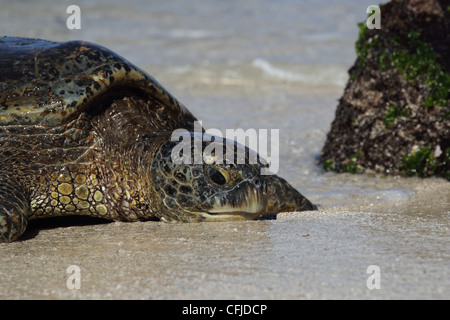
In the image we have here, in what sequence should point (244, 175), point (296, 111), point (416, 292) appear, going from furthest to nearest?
point (296, 111) → point (244, 175) → point (416, 292)

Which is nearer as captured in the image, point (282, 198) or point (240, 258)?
point (240, 258)

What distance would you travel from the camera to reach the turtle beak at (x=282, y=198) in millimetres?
3701

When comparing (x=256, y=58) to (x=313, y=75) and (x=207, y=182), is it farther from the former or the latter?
(x=207, y=182)

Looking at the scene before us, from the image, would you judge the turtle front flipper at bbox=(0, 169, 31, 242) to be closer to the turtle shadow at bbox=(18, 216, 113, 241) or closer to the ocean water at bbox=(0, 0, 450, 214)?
the turtle shadow at bbox=(18, 216, 113, 241)

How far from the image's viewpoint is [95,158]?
11.7ft

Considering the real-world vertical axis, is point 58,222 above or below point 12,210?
below

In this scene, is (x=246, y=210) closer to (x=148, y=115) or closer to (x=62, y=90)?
(x=148, y=115)

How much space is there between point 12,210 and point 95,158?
0.62 meters

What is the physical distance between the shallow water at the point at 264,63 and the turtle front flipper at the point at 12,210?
190cm

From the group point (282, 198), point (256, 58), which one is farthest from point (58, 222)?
point (256, 58)

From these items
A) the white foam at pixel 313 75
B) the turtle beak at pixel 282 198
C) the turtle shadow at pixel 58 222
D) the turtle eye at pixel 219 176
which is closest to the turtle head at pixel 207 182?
the turtle eye at pixel 219 176

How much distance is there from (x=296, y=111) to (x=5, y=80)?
14.6 feet

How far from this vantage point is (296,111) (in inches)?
291
